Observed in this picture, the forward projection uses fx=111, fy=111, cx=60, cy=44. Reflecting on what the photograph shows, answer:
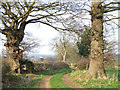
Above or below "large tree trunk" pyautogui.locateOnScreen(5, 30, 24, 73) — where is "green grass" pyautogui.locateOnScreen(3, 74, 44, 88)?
below

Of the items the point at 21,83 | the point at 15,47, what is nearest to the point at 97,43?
the point at 21,83

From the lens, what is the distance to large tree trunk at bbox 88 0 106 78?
5105 mm

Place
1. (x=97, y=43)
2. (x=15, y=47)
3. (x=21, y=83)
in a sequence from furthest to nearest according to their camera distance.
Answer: (x=15, y=47)
(x=97, y=43)
(x=21, y=83)

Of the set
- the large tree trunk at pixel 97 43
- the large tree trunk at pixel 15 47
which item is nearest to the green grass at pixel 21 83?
the large tree trunk at pixel 15 47

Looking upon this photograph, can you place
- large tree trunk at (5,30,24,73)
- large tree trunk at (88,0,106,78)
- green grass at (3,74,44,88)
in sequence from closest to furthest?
green grass at (3,74,44,88) → large tree trunk at (88,0,106,78) → large tree trunk at (5,30,24,73)

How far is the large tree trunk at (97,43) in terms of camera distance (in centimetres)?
511

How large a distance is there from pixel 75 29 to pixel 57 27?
1331 millimetres

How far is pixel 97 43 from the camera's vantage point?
213 inches

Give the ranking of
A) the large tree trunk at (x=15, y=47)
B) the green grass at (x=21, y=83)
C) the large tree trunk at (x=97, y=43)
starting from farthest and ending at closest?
the large tree trunk at (x=15, y=47) → the large tree trunk at (x=97, y=43) → the green grass at (x=21, y=83)

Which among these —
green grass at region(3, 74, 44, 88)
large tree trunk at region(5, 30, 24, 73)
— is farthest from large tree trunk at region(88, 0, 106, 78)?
large tree trunk at region(5, 30, 24, 73)

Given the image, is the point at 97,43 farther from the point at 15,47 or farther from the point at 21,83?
the point at 15,47

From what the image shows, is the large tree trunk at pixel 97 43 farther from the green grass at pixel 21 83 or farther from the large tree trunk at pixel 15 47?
the large tree trunk at pixel 15 47

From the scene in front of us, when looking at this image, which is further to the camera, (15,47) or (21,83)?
(15,47)

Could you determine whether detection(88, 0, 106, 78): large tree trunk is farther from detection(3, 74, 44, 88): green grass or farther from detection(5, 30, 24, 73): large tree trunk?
detection(5, 30, 24, 73): large tree trunk
